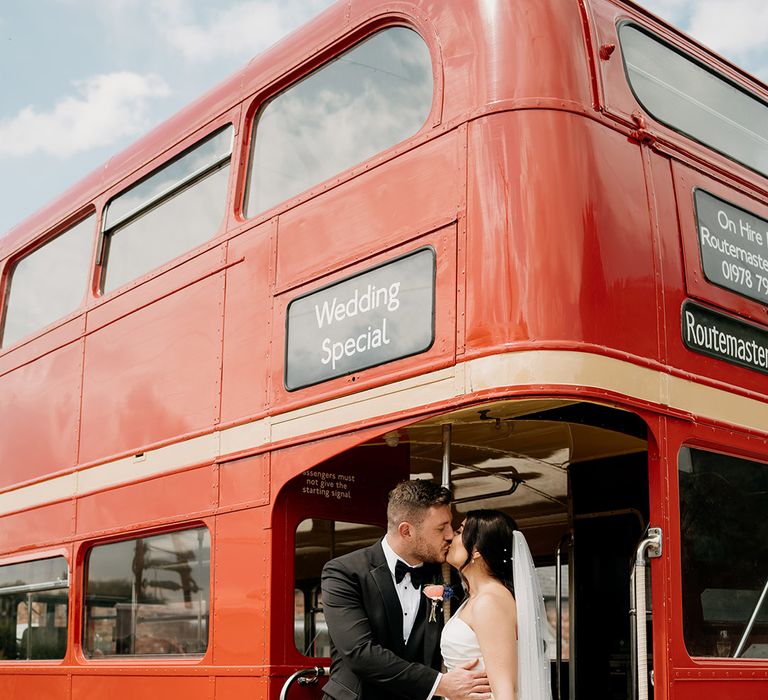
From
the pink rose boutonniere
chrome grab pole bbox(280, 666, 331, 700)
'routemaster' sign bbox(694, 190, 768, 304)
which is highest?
'routemaster' sign bbox(694, 190, 768, 304)

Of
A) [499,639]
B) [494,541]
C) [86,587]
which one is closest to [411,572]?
[494,541]

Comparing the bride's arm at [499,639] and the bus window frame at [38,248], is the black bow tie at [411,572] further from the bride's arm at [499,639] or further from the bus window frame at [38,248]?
the bus window frame at [38,248]

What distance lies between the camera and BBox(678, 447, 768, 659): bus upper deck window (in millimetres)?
4184

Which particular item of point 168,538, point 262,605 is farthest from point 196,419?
point 262,605

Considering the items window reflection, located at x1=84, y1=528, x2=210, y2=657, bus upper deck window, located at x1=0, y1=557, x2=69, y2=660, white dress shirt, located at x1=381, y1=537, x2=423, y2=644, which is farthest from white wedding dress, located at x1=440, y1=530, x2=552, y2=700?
bus upper deck window, located at x1=0, y1=557, x2=69, y2=660

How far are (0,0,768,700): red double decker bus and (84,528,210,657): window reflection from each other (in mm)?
19

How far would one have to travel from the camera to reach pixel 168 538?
5.52 meters

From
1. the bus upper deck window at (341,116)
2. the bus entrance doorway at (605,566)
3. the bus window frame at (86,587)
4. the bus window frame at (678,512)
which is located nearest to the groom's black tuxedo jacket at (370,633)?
the bus window frame at (86,587)

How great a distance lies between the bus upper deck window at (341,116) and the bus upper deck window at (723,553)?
1844 millimetres

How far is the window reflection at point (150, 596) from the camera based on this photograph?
17.3ft

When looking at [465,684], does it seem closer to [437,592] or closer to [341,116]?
[437,592]

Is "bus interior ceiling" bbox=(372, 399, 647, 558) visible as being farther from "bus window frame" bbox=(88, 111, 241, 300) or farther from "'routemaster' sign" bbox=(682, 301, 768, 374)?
"bus window frame" bbox=(88, 111, 241, 300)

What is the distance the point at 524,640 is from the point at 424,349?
1.17 metres

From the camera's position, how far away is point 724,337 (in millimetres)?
4605
